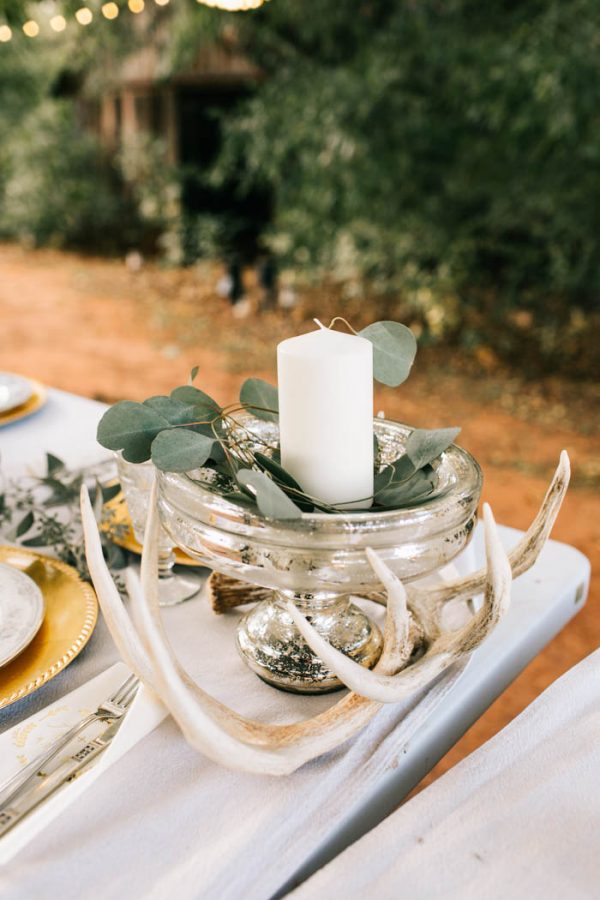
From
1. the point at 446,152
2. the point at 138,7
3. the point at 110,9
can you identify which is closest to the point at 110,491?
the point at 446,152

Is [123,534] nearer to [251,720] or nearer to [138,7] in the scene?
[251,720]

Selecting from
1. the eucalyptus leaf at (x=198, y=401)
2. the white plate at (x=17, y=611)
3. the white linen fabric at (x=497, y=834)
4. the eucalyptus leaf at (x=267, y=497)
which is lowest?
the white linen fabric at (x=497, y=834)

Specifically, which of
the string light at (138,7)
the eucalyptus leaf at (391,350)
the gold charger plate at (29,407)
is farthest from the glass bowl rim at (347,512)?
the string light at (138,7)

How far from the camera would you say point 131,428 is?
708mm

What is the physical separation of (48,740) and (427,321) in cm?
503

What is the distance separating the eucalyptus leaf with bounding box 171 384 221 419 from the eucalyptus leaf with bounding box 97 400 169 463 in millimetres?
34

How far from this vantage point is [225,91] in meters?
8.34

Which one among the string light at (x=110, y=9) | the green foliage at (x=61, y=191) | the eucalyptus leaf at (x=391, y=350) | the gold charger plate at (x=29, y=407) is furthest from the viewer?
the green foliage at (x=61, y=191)

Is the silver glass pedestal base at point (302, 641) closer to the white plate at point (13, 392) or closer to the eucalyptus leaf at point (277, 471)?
the eucalyptus leaf at point (277, 471)

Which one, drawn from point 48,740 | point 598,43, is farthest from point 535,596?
point 598,43

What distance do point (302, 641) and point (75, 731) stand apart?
213 millimetres

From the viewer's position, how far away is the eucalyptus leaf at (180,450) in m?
0.66

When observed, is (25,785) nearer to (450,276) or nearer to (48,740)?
(48,740)

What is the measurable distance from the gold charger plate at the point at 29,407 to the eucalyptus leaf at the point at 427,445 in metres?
0.94
